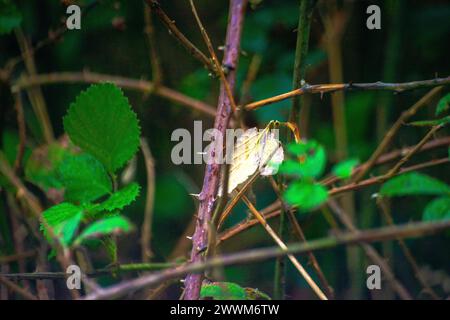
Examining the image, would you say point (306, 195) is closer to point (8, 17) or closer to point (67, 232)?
point (67, 232)

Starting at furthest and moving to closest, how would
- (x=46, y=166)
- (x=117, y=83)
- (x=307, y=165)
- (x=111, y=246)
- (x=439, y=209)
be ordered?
(x=117, y=83) → (x=46, y=166) → (x=111, y=246) → (x=439, y=209) → (x=307, y=165)

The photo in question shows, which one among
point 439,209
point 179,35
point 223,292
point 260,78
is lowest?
point 223,292

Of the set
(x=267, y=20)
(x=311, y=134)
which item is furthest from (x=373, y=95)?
(x=267, y=20)

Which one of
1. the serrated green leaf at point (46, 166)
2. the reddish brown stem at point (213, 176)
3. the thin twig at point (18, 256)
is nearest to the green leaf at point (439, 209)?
the reddish brown stem at point (213, 176)

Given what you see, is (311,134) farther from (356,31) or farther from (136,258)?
(136,258)

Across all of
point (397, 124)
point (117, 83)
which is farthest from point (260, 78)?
point (397, 124)

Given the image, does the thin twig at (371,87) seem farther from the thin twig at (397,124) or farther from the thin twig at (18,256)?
the thin twig at (18,256)

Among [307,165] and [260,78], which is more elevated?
[260,78]
